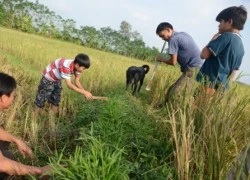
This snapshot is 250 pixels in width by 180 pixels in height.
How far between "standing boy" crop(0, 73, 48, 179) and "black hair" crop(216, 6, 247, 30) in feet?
7.72

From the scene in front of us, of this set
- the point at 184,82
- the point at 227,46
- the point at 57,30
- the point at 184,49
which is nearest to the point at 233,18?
the point at 227,46

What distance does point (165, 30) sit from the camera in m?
4.78

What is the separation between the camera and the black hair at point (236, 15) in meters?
3.33

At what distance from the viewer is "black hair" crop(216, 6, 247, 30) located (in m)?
3.33

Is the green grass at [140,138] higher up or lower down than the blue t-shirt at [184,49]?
lower down

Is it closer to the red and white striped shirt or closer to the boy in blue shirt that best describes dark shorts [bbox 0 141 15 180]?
the red and white striped shirt

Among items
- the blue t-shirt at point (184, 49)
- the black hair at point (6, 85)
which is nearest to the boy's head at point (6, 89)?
the black hair at point (6, 85)

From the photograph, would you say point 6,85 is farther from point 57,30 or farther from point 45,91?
point 57,30

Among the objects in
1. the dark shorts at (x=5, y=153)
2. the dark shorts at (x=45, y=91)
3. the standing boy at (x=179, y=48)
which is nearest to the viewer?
the dark shorts at (x=5, y=153)

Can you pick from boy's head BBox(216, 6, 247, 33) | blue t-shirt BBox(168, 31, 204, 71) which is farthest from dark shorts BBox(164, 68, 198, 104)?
boy's head BBox(216, 6, 247, 33)

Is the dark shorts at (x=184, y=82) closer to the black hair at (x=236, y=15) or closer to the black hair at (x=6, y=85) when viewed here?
the black hair at (x=236, y=15)

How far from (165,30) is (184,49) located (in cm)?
43

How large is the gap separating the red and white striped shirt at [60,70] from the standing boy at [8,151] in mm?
1566

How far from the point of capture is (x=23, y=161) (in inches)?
115
